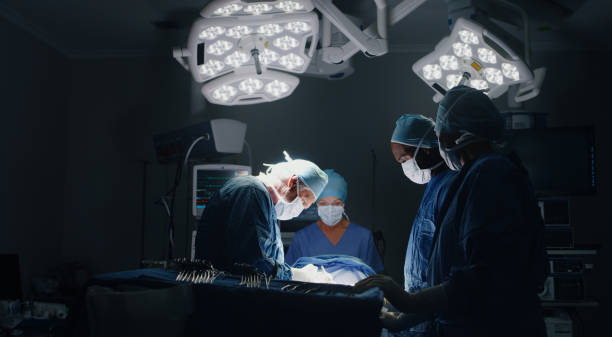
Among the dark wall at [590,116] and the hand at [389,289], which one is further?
the dark wall at [590,116]

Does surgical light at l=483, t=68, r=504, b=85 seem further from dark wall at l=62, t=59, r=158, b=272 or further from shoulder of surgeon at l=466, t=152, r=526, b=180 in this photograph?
dark wall at l=62, t=59, r=158, b=272

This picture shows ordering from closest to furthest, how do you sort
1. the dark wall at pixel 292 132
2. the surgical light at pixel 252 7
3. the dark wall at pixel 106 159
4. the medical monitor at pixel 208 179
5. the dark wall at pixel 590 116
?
the surgical light at pixel 252 7
the medical monitor at pixel 208 179
the dark wall at pixel 590 116
the dark wall at pixel 292 132
the dark wall at pixel 106 159

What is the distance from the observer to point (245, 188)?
80.7 inches

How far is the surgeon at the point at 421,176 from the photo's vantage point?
1824mm

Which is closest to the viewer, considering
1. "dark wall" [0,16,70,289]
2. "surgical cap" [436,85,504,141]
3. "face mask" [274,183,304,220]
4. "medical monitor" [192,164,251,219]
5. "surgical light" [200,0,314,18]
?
"surgical cap" [436,85,504,141]

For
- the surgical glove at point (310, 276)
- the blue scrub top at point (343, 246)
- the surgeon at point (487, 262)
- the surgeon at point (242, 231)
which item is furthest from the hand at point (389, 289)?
the blue scrub top at point (343, 246)

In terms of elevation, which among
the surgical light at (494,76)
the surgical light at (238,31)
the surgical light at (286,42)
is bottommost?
the surgical light at (494,76)

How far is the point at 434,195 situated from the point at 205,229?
0.95 m

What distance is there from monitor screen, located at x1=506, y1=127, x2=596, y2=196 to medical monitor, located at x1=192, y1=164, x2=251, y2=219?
1.85 m

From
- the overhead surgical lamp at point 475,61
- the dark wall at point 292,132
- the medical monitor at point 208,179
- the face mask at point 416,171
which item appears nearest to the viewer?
the overhead surgical lamp at point 475,61

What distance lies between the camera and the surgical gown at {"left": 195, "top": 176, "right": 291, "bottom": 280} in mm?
1916

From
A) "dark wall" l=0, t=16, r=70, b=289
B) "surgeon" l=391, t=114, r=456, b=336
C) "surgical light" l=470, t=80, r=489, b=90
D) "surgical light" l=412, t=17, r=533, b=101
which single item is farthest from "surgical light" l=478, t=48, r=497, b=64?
"dark wall" l=0, t=16, r=70, b=289

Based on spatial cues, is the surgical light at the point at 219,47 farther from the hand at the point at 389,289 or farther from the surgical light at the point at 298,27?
the hand at the point at 389,289

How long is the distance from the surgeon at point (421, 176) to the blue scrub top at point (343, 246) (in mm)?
1173
